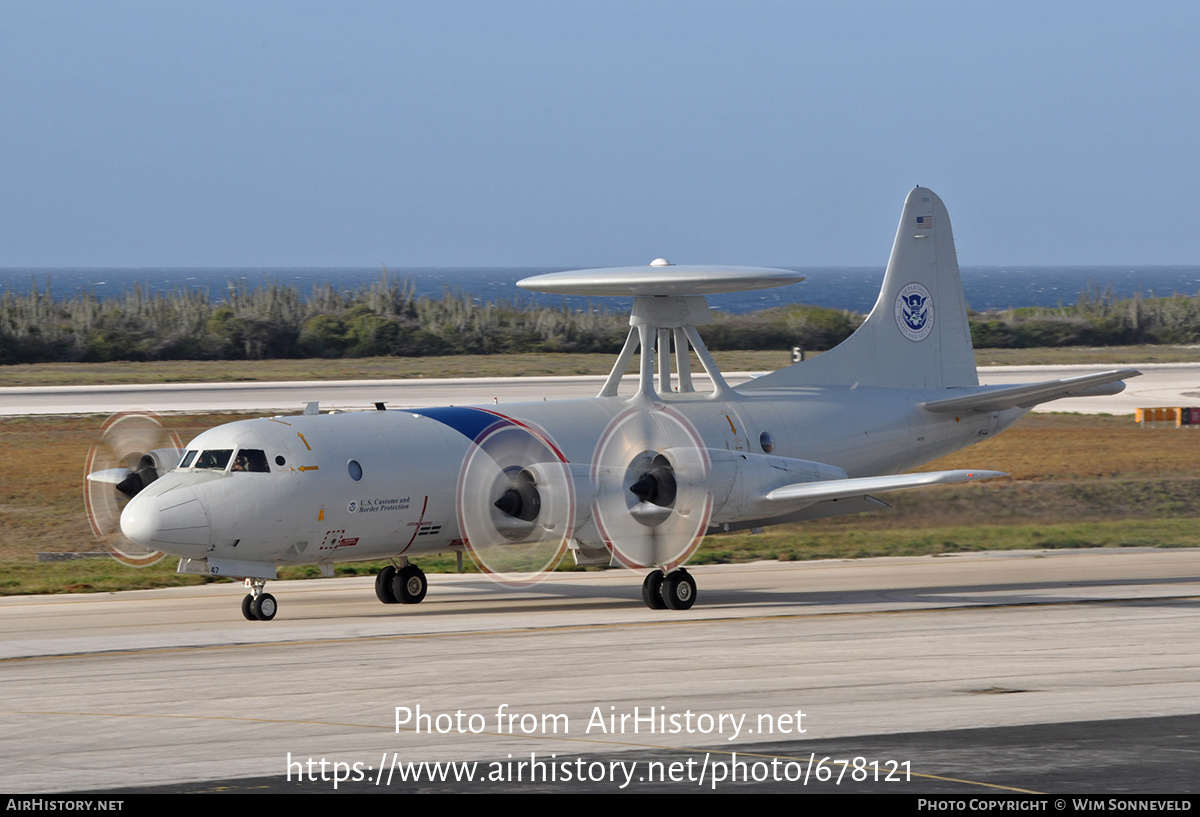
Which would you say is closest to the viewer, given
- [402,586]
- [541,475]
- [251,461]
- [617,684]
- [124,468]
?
[617,684]

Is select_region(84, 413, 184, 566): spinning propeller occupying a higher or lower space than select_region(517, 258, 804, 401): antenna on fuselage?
lower

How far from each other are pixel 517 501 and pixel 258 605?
14.3ft

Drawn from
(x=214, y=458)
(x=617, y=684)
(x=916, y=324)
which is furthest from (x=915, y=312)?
(x=617, y=684)

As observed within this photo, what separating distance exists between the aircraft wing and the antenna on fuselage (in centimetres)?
512

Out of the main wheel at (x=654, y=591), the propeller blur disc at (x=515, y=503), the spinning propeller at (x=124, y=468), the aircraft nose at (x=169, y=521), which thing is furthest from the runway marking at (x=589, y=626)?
the spinning propeller at (x=124, y=468)

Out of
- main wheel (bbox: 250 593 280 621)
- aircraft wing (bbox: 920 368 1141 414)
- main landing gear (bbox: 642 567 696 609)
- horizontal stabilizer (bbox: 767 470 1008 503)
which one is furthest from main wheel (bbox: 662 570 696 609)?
aircraft wing (bbox: 920 368 1141 414)

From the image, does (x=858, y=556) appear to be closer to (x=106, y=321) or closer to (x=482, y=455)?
(x=482, y=455)

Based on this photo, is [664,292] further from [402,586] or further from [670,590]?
[402,586]

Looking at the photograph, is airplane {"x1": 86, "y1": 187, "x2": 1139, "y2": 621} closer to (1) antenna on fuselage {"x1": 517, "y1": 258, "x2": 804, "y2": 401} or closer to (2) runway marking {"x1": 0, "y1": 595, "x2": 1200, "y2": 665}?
(1) antenna on fuselage {"x1": 517, "y1": 258, "x2": 804, "y2": 401}

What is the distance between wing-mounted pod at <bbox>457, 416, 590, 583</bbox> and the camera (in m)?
22.3

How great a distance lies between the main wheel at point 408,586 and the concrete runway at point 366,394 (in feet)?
93.4

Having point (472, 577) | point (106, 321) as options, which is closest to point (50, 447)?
point (472, 577)

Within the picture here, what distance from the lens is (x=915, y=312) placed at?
98.9ft

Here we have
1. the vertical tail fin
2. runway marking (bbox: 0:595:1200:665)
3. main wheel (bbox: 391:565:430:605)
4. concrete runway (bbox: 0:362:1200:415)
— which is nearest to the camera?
runway marking (bbox: 0:595:1200:665)
